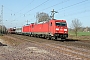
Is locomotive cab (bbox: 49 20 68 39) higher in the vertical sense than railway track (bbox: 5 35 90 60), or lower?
higher

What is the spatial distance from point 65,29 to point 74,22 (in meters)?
34.5

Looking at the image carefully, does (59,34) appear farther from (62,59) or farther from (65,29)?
(62,59)

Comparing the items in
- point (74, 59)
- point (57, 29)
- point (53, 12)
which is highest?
point (53, 12)

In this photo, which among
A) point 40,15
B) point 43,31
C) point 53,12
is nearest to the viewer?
point 43,31

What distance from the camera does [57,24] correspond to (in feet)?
101

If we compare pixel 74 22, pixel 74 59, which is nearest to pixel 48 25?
pixel 74 59

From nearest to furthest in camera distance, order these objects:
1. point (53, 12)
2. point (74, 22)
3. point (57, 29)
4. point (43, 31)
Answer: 1. point (57, 29)
2. point (43, 31)
3. point (53, 12)
4. point (74, 22)

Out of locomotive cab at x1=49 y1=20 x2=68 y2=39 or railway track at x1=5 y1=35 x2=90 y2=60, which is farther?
locomotive cab at x1=49 y1=20 x2=68 y2=39

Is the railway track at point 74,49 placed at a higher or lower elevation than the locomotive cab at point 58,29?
lower

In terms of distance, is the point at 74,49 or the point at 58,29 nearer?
the point at 74,49

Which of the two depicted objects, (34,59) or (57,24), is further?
(57,24)

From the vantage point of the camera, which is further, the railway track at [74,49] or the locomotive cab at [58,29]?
the locomotive cab at [58,29]

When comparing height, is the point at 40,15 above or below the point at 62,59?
above

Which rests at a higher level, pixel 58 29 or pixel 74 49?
pixel 58 29
